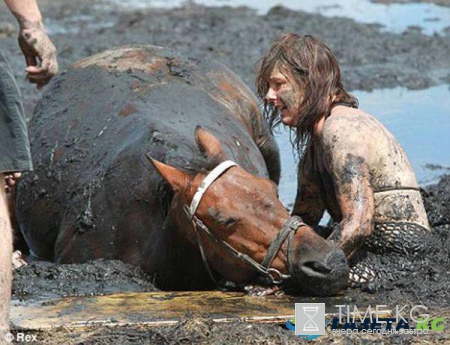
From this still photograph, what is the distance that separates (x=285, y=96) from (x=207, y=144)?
0.54 meters

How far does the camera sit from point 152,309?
5.84 meters

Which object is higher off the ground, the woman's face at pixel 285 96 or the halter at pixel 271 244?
the woman's face at pixel 285 96

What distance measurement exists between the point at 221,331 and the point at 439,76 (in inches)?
322

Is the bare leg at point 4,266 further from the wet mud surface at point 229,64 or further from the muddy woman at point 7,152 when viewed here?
the wet mud surface at point 229,64

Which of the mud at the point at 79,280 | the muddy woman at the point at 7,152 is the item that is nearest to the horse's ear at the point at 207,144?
the mud at the point at 79,280

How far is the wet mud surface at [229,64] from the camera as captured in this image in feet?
18.0

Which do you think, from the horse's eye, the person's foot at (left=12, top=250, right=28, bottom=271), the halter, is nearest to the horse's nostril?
the halter

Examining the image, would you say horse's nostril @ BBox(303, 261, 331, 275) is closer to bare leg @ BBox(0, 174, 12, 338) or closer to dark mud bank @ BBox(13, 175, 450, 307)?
dark mud bank @ BBox(13, 175, 450, 307)

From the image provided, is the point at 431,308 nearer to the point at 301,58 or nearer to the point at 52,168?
the point at 301,58

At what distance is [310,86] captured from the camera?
6.52m

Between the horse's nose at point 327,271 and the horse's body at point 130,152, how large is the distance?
1.04 ft

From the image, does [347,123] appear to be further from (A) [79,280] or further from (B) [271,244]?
(A) [79,280]

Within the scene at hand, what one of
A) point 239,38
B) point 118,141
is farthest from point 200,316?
point 239,38

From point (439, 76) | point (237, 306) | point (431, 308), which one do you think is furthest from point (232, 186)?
point (439, 76)
